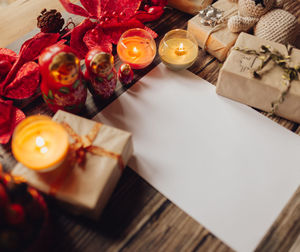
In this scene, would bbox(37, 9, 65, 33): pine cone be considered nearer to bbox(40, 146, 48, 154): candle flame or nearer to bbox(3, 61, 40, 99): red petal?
bbox(3, 61, 40, 99): red petal

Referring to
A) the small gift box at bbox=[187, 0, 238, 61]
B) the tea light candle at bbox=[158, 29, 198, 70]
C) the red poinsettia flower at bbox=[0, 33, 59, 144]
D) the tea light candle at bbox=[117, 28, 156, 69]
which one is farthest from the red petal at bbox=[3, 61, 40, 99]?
the small gift box at bbox=[187, 0, 238, 61]

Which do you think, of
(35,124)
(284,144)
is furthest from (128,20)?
(284,144)

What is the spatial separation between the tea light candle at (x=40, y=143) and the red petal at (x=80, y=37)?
0.32m

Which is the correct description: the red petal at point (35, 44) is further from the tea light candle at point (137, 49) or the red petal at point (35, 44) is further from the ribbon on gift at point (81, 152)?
the ribbon on gift at point (81, 152)

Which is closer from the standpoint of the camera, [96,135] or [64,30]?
[96,135]

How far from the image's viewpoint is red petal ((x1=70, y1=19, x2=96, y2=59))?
2.61ft

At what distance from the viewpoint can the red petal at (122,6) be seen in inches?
33.1

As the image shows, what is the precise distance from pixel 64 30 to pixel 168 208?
61 cm

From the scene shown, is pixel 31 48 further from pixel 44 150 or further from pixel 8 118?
pixel 44 150

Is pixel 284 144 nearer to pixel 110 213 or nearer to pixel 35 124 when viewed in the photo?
pixel 110 213

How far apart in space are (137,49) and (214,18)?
242mm

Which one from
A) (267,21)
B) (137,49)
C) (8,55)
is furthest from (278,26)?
(8,55)

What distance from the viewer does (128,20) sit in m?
0.84

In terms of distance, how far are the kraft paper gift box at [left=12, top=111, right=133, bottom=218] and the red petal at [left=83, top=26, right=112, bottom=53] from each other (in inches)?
12.3
